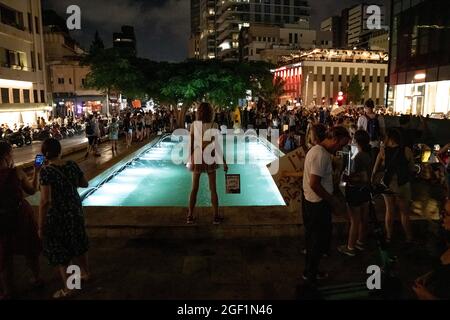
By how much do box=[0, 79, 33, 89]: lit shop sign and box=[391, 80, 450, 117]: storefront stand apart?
29.5 m

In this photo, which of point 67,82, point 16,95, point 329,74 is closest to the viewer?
point 16,95

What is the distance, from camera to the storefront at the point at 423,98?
25.4 metres

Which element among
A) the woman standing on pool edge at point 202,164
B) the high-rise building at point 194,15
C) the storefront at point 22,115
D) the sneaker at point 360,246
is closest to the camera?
the sneaker at point 360,246

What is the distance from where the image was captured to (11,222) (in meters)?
4.27

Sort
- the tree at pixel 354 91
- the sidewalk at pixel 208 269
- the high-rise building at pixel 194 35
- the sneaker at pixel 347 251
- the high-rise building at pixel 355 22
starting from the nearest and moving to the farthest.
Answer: the sidewalk at pixel 208 269, the sneaker at pixel 347 251, the tree at pixel 354 91, the high-rise building at pixel 194 35, the high-rise building at pixel 355 22

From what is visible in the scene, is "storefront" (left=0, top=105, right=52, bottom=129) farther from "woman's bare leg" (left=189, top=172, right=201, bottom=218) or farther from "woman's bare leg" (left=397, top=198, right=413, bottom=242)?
"woman's bare leg" (left=397, top=198, right=413, bottom=242)

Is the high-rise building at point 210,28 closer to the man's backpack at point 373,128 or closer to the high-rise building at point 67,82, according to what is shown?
the high-rise building at point 67,82

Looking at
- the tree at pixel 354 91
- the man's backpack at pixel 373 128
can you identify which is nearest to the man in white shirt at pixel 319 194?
the man's backpack at pixel 373 128

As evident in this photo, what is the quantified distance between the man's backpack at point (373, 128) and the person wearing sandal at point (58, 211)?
7.76 meters

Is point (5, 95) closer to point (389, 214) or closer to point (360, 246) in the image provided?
point (360, 246)

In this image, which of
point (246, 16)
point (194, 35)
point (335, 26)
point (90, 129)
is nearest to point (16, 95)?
point (90, 129)

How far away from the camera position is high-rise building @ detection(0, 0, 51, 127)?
29.2 meters

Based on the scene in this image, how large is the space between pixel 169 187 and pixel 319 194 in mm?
7944

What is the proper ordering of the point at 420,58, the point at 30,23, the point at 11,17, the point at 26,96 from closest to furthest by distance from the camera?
the point at 420,58 → the point at 11,17 → the point at 26,96 → the point at 30,23
